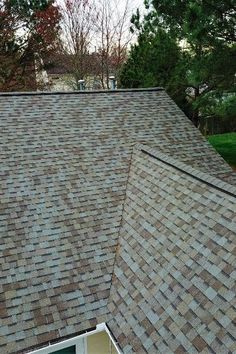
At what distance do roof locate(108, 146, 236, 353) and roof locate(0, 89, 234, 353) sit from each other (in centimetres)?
45

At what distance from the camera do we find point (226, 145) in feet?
81.9

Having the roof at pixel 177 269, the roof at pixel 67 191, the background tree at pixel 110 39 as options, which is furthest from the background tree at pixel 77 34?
the roof at pixel 177 269

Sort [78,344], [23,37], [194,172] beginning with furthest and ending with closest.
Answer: [23,37] < [194,172] < [78,344]

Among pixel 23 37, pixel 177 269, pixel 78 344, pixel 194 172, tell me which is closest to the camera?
pixel 177 269

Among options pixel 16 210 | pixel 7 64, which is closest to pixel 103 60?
pixel 7 64

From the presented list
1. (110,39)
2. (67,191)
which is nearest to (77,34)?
(110,39)

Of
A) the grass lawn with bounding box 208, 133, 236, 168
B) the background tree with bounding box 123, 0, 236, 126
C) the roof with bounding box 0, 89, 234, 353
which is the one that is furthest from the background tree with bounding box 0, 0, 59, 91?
the roof with bounding box 0, 89, 234, 353

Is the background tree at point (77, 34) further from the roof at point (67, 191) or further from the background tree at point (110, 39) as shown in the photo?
the roof at point (67, 191)

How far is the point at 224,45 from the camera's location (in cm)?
1521

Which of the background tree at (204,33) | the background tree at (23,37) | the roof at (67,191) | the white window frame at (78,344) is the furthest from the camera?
the background tree at (23,37)

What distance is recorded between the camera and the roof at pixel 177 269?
4812 mm

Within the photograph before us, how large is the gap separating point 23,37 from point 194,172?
71.9 ft

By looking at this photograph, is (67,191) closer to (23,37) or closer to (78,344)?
(78,344)

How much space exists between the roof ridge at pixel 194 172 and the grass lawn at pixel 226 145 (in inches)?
463
